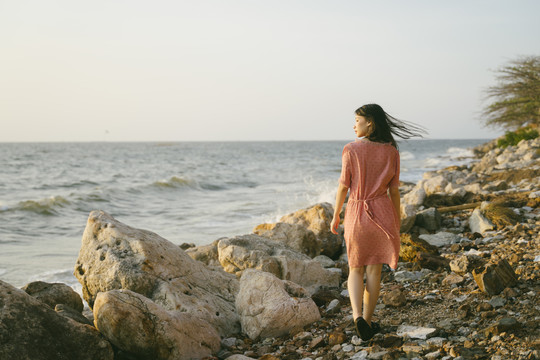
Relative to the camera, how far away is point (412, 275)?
17.7ft

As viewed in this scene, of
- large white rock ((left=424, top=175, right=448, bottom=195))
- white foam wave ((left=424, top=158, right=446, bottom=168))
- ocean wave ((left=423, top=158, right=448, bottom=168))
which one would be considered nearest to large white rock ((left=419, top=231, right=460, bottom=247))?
large white rock ((left=424, top=175, right=448, bottom=195))

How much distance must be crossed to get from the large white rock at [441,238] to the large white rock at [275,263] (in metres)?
1.64

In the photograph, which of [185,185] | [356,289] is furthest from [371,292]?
[185,185]

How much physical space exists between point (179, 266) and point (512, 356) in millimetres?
3071

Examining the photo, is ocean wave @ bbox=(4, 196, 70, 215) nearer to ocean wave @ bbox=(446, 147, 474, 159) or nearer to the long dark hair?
the long dark hair

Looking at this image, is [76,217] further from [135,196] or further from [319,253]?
[319,253]

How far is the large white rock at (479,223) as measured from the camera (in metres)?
6.87

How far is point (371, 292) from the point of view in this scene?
392 centimetres

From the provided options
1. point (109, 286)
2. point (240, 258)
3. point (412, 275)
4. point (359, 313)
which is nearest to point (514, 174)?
point (412, 275)

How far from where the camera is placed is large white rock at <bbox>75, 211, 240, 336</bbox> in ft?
14.6

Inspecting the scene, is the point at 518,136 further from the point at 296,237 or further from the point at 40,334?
the point at 40,334

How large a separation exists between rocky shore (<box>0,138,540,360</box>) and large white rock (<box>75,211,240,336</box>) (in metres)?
0.01

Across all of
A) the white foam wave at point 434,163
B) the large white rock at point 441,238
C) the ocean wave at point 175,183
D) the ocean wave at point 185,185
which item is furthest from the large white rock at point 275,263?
the white foam wave at point 434,163

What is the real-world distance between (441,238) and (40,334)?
5.46 m
